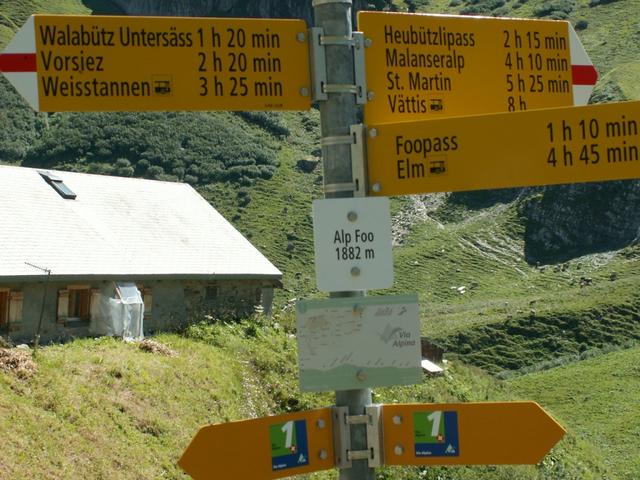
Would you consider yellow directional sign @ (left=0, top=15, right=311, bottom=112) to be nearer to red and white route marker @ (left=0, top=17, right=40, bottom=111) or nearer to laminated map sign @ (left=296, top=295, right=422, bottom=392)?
red and white route marker @ (left=0, top=17, right=40, bottom=111)

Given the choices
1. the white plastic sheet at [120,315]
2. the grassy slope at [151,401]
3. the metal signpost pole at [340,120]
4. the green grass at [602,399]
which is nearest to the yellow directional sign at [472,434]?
the metal signpost pole at [340,120]

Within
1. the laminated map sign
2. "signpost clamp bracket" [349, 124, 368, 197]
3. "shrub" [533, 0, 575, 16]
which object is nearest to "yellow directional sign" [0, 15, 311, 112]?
"signpost clamp bracket" [349, 124, 368, 197]

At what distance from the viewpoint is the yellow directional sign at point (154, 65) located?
166 inches

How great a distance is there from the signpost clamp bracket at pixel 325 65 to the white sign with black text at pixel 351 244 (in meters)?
0.47

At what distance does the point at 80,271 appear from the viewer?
2389 centimetres

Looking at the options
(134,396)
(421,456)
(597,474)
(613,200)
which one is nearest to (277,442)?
(421,456)

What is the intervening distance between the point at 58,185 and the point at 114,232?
2.19 meters

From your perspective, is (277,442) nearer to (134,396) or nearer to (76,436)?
(76,436)

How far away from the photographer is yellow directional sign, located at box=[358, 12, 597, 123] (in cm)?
→ 433

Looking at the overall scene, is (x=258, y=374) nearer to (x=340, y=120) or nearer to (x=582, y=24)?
(x=340, y=120)

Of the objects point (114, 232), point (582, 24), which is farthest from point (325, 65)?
point (582, 24)

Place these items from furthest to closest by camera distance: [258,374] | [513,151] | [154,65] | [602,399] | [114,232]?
[602,399] < [114,232] < [258,374] < [154,65] < [513,151]

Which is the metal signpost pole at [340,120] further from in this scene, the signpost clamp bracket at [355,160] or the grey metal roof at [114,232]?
the grey metal roof at [114,232]

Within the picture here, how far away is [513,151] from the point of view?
414cm
